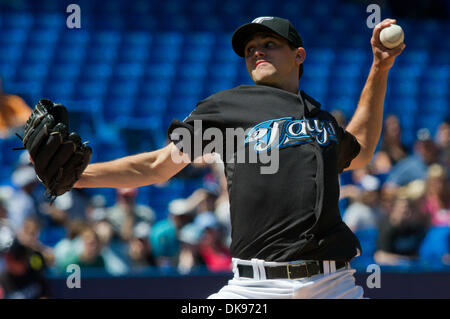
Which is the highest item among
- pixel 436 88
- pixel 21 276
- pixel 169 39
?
pixel 169 39

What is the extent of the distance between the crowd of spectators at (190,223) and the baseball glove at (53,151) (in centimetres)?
265

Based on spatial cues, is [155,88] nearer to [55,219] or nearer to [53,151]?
[55,219]

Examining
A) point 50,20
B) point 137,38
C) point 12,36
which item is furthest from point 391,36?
point 50,20

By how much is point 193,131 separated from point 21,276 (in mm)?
2899

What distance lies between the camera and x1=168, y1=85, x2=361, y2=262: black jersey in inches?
111

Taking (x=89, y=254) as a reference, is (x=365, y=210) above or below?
above

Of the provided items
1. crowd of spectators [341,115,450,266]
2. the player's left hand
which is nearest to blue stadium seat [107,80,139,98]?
crowd of spectators [341,115,450,266]

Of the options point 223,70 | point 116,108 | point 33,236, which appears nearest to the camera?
point 33,236

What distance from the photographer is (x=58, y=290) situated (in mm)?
5195

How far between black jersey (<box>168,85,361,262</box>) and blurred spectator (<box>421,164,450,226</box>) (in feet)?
12.7

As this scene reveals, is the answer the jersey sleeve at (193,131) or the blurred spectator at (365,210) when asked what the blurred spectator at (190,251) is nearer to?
the blurred spectator at (365,210)

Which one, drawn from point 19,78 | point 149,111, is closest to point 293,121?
point 149,111

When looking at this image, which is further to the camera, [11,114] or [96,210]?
[11,114]

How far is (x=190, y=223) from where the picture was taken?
6578 millimetres
